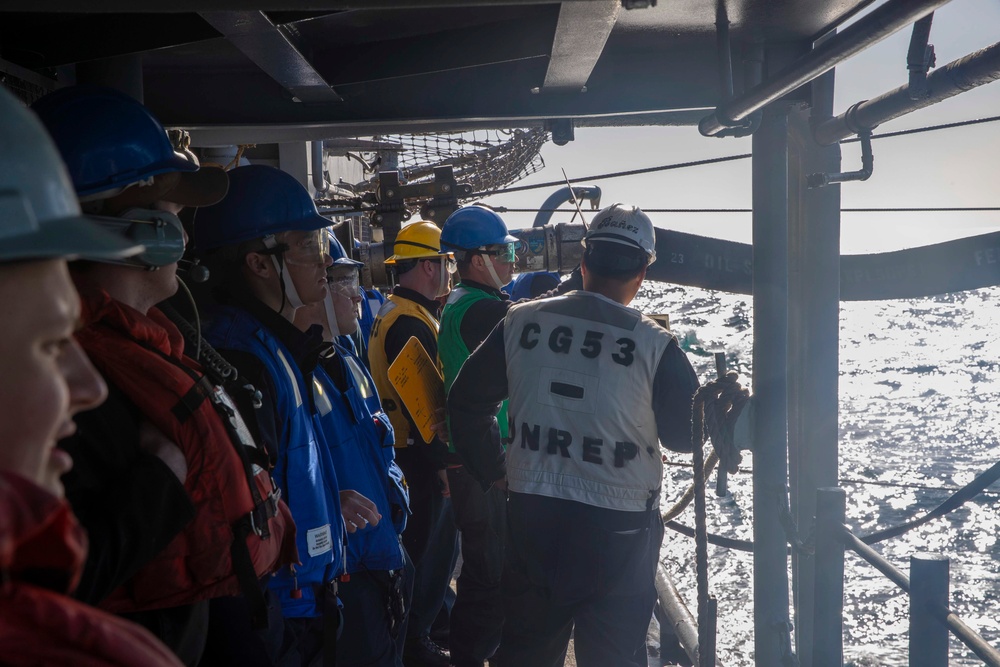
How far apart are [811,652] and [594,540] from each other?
85 centimetres

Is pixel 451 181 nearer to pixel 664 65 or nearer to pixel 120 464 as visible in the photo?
Answer: pixel 664 65

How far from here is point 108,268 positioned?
181 cm

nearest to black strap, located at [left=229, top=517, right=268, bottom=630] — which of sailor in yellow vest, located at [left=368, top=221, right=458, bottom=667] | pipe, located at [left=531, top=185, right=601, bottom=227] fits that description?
sailor in yellow vest, located at [left=368, top=221, right=458, bottom=667]

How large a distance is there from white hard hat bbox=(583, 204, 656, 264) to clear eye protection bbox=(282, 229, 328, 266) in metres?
0.97

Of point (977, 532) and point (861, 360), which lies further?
point (861, 360)

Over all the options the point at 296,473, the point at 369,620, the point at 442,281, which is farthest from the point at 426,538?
the point at 296,473

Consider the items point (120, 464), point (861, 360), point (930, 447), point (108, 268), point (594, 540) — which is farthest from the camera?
point (861, 360)

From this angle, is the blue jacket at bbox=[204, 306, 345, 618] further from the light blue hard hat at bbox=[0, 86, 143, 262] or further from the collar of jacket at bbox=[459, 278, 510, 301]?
the collar of jacket at bbox=[459, 278, 510, 301]

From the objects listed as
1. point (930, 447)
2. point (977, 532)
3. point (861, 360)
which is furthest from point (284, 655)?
point (861, 360)

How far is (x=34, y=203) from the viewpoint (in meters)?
0.86

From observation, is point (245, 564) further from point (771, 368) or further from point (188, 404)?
point (771, 368)

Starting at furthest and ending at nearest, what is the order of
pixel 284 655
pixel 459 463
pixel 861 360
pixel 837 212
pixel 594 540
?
pixel 861 360
pixel 459 463
pixel 837 212
pixel 594 540
pixel 284 655

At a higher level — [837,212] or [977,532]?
[837,212]

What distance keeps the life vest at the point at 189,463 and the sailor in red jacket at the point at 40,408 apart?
0.74m
